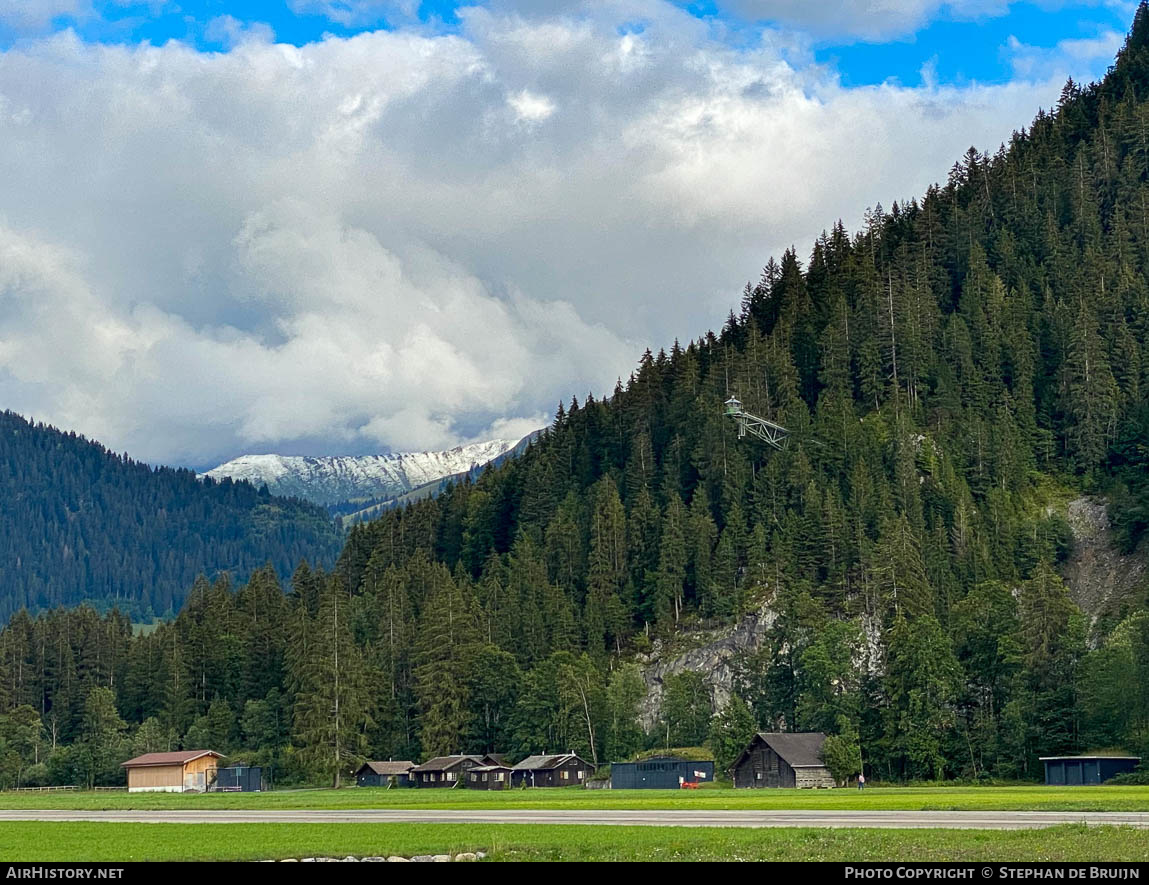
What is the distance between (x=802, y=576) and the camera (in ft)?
532

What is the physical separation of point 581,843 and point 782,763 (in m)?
76.5

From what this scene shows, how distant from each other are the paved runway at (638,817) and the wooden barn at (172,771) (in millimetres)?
65455

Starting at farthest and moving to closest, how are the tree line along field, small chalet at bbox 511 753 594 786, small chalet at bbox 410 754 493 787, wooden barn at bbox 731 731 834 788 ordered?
small chalet at bbox 410 754 493 787 → small chalet at bbox 511 753 594 786 → wooden barn at bbox 731 731 834 788 → the tree line along field

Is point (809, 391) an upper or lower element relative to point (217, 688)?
upper

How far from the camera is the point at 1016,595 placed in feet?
486

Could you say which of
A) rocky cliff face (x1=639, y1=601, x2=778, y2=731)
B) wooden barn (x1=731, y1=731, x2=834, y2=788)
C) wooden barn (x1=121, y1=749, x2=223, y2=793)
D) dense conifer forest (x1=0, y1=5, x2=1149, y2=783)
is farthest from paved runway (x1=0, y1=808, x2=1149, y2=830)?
rocky cliff face (x1=639, y1=601, x2=778, y2=731)

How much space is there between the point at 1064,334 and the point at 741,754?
272 ft

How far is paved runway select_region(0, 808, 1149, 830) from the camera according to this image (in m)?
55.3

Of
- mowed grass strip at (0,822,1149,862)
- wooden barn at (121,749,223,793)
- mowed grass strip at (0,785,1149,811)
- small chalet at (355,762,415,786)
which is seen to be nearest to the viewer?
mowed grass strip at (0,822,1149,862)

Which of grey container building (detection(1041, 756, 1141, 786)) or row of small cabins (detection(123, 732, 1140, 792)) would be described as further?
row of small cabins (detection(123, 732, 1140, 792))

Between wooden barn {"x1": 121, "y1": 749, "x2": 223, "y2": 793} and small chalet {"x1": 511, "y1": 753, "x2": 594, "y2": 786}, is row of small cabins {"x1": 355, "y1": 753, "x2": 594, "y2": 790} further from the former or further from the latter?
wooden barn {"x1": 121, "y1": 749, "x2": 223, "y2": 793}

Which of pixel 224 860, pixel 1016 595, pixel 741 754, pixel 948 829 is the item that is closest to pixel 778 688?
pixel 741 754

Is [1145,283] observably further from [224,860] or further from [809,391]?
[224,860]

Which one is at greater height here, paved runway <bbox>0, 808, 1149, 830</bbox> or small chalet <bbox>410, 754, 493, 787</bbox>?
paved runway <bbox>0, 808, 1149, 830</bbox>
